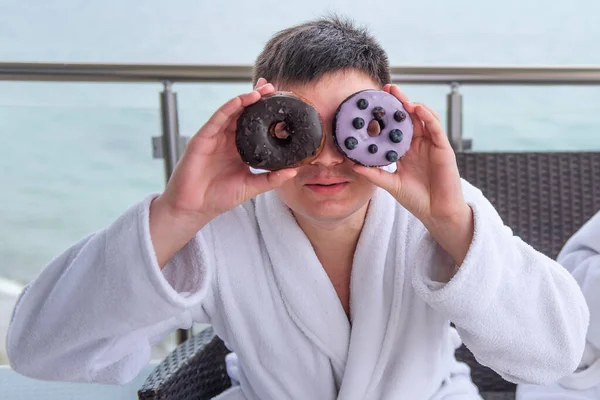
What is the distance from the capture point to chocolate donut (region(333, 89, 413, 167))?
92 cm

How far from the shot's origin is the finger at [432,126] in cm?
97

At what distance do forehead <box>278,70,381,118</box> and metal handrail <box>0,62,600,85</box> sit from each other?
3.34ft

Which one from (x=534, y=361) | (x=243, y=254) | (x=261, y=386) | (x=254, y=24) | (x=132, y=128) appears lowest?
(x=261, y=386)

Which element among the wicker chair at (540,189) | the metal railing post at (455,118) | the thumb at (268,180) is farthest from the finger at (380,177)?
the metal railing post at (455,118)

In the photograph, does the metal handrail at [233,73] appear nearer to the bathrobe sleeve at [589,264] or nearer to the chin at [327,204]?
the bathrobe sleeve at [589,264]

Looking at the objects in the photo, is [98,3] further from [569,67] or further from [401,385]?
[401,385]

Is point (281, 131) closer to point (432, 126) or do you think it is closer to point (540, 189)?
point (432, 126)

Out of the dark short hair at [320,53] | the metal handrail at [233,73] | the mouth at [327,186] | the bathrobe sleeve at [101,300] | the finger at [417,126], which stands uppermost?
the dark short hair at [320,53]

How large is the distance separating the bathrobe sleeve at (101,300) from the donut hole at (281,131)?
26 cm

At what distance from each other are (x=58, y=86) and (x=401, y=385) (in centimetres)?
153

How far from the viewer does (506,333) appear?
1.08m

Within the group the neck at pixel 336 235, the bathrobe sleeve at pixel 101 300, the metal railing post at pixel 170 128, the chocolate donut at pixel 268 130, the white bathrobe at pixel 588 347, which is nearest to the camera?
the chocolate donut at pixel 268 130

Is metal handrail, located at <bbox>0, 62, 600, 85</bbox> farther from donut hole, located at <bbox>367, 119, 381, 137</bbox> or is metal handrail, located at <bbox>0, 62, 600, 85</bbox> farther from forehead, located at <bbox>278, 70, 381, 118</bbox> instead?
donut hole, located at <bbox>367, 119, 381, 137</bbox>

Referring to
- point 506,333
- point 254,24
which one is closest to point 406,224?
point 506,333
